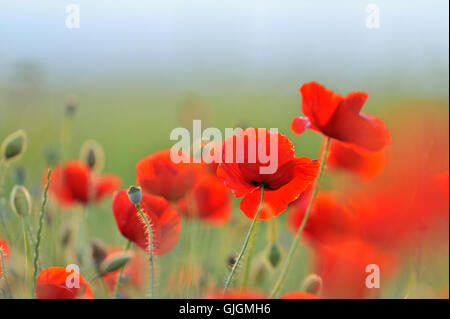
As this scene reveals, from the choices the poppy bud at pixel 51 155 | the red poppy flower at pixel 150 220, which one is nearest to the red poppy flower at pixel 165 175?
the red poppy flower at pixel 150 220

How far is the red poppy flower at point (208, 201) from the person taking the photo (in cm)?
67

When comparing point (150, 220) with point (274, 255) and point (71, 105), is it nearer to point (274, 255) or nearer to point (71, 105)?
point (274, 255)

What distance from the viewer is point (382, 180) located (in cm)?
98

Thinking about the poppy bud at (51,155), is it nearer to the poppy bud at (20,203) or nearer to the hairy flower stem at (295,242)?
the poppy bud at (20,203)

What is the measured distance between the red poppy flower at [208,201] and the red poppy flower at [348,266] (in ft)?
0.44

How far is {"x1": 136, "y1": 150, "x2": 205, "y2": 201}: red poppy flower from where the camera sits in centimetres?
57

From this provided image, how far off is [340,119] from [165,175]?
17 cm

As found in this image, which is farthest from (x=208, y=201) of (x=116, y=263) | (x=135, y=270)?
(x=116, y=263)

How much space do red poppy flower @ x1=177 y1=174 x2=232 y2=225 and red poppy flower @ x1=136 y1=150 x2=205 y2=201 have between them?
0.08m

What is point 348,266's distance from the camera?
0.59 m

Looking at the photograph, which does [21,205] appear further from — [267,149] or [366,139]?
[366,139]

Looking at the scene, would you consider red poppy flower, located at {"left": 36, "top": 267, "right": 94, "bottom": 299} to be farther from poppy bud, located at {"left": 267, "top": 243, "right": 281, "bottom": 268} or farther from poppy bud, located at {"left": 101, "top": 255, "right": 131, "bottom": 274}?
poppy bud, located at {"left": 267, "top": 243, "right": 281, "bottom": 268}
